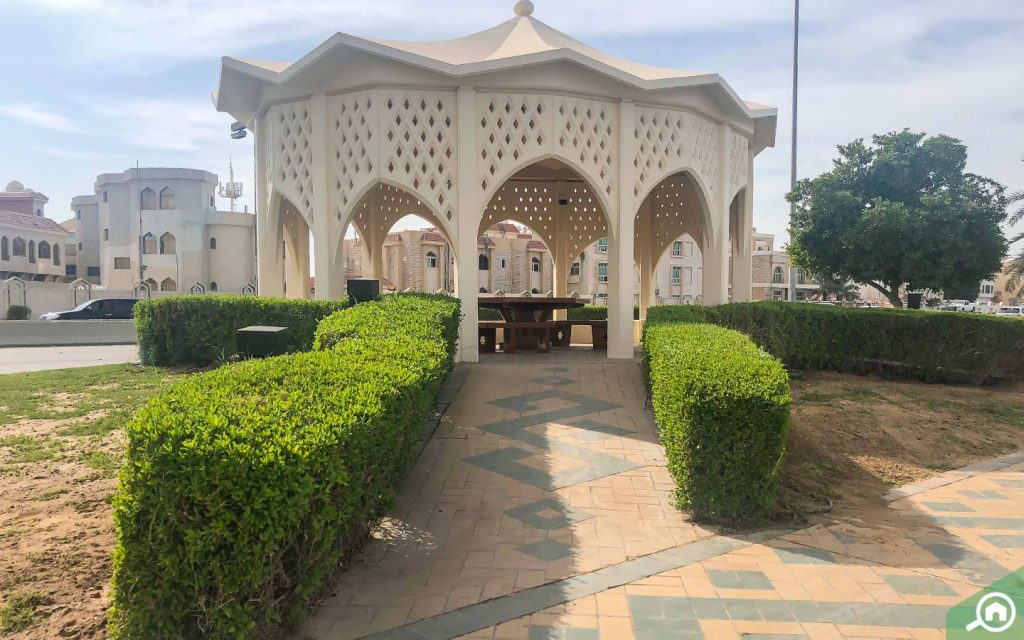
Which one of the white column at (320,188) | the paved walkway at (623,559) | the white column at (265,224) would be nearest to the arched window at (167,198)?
the white column at (265,224)

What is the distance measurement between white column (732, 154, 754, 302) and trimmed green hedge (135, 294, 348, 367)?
356 inches

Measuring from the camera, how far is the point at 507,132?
10477 mm

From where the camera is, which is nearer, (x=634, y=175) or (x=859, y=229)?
(x=634, y=175)

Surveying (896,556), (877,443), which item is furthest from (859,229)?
(896,556)

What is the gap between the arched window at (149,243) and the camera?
47125mm

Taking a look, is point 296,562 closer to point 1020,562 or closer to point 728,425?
point 728,425

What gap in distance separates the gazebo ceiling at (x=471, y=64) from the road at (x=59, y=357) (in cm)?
605

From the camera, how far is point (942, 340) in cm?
1107

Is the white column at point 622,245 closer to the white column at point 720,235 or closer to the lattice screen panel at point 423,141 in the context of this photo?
the white column at point 720,235

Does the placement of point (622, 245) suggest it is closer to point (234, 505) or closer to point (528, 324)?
point (528, 324)

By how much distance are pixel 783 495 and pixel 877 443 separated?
2.93 metres

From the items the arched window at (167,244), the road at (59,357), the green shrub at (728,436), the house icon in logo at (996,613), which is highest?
the arched window at (167,244)

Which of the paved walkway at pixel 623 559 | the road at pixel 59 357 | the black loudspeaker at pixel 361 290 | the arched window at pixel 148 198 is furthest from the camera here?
the arched window at pixel 148 198

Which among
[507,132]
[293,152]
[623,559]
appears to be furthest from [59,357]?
[623,559]
